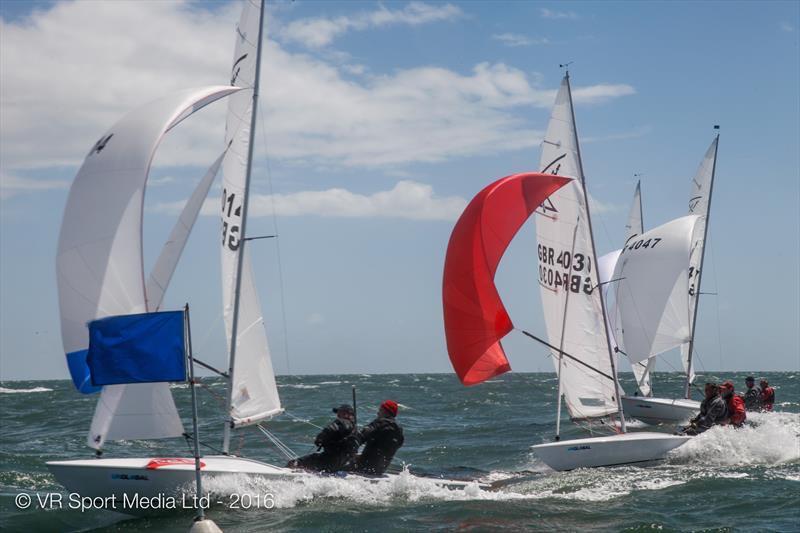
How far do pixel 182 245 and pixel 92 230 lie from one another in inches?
50.0

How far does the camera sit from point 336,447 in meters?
11.6

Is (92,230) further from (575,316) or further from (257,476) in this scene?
(575,316)

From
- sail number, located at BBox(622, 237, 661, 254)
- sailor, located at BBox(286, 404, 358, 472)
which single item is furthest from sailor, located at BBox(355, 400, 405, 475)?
sail number, located at BBox(622, 237, 661, 254)

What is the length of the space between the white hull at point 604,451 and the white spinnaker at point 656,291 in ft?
24.9

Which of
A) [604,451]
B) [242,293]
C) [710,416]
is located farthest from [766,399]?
[242,293]

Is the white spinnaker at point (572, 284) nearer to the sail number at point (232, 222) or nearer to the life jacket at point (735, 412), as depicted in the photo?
the life jacket at point (735, 412)

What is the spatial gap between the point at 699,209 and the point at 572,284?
10093 millimetres

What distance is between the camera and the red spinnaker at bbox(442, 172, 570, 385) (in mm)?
13094

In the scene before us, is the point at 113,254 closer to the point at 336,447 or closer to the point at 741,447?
the point at 336,447

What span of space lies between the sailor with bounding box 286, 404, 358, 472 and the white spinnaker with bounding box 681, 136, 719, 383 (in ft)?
43.9

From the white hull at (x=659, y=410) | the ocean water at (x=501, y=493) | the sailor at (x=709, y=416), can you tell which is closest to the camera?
the ocean water at (x=501, y=493)

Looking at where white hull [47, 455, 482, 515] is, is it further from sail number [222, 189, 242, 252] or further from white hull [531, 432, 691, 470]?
white hull [531, 432, 691, 470]

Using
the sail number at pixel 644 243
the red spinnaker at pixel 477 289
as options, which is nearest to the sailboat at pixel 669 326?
the sail number at pixel 644 243

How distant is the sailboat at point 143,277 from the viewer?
379 inches
